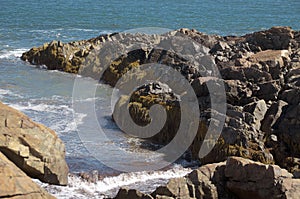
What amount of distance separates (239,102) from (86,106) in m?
9.67

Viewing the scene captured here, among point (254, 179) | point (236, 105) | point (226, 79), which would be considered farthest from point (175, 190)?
point (226, 79)

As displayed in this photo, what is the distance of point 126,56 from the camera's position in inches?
1464

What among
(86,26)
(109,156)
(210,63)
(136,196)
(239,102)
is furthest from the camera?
(86,26)

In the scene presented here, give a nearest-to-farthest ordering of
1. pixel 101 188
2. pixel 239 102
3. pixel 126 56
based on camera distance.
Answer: pixel 101 188 < pixel 239 102 < pixel 126 56

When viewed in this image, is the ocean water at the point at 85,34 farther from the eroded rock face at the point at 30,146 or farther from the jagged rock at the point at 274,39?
the jagged rock at the point at 274,39

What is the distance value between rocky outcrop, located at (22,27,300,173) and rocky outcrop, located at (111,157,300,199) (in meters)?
1.93

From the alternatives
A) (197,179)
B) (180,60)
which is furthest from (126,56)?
(197,179)

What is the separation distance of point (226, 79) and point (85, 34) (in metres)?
34.3

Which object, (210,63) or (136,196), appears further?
(210,63)

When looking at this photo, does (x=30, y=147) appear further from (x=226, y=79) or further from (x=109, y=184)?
(x=226, y=79)

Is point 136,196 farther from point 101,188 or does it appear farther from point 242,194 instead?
point 101,188

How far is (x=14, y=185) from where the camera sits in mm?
10141

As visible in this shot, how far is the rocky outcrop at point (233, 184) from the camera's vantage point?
14.6 meters

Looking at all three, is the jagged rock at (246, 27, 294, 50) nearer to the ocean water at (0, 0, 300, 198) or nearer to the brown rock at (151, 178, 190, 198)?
the ocean water at (0, 0, 300, 198)
